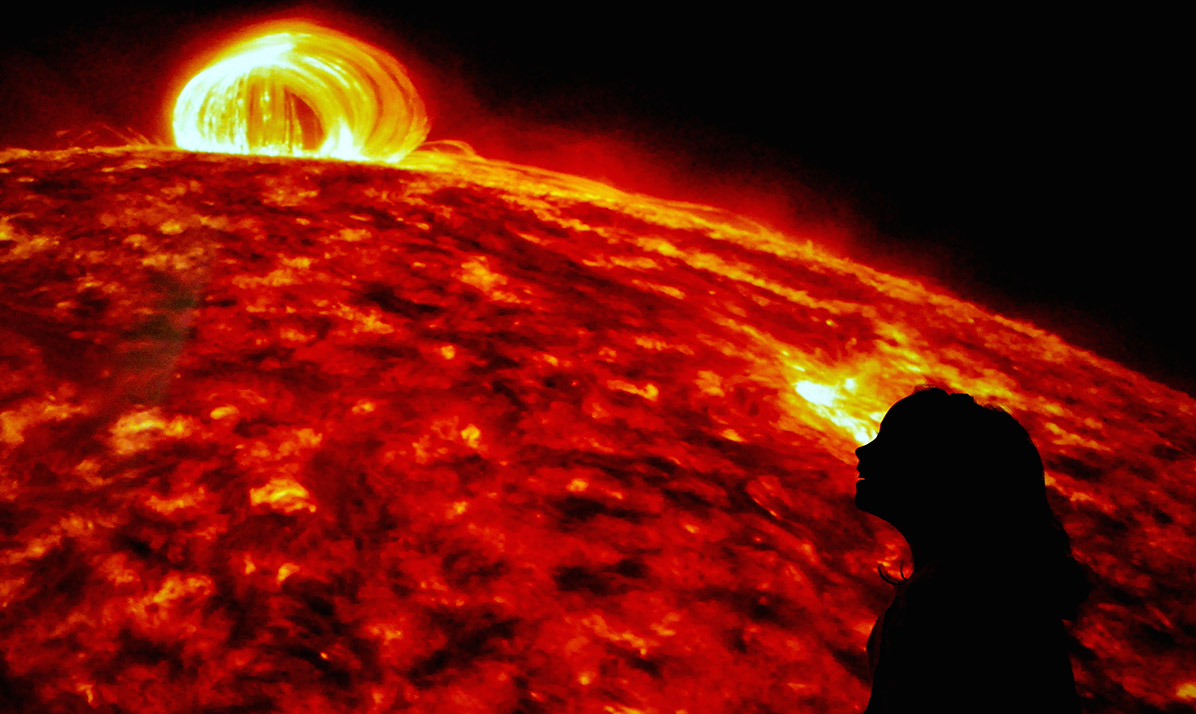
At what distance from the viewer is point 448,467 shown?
270cm

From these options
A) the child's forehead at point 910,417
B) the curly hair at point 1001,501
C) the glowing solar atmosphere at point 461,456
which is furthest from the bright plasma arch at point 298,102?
the curly hair at point 1001,501

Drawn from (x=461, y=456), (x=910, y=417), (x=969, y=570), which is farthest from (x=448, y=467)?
(x=969, y=570)

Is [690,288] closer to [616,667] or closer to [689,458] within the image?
[689,458]

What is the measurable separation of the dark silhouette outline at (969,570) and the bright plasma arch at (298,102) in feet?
21.0

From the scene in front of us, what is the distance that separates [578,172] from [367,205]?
4381 mm

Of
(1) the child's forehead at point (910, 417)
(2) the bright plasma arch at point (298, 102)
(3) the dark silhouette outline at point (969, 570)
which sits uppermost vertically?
(2) the bright plasma arch at point (298, 102)

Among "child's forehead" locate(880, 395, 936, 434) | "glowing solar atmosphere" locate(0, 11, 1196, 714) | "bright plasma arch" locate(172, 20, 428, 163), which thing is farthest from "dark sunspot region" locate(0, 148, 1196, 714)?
"bright plasma arch" locate(172, 20, 428, 163)

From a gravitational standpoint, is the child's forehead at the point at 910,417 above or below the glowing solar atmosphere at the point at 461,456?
above

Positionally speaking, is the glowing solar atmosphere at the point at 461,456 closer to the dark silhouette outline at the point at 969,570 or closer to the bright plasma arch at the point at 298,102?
the dark silhouette outline at the point at 969,570

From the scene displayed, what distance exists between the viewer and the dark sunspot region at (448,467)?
203cm

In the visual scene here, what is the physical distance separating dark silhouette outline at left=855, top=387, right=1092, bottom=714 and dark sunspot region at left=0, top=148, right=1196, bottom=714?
0.24 ft

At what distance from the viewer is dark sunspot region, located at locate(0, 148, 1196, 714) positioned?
203 cm

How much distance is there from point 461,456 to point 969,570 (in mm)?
2061

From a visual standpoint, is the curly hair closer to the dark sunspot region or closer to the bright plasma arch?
the dark sunspot region
